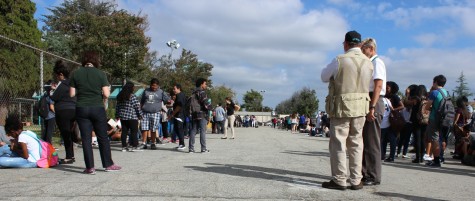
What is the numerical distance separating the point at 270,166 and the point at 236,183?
78.6 inches

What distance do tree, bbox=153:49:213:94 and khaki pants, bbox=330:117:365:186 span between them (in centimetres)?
3338

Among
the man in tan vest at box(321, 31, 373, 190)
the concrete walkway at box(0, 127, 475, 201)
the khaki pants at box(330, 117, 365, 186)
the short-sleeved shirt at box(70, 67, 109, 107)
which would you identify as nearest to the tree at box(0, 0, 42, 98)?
the concrete walkway at box(0, 127, 475, 201)

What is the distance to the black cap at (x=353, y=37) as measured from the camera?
5.47m

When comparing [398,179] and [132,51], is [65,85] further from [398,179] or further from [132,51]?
[132,51]

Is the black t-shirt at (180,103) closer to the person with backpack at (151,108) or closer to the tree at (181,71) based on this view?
the person with backpack at (151,108)

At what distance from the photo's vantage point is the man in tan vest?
5.20 metres

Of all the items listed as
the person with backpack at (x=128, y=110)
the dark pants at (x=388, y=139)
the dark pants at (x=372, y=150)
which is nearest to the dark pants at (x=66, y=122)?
the person with backpack at (x=128, y=110)

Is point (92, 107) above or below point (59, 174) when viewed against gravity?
above

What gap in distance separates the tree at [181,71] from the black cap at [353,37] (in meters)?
33.2

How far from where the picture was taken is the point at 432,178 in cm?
→ 681

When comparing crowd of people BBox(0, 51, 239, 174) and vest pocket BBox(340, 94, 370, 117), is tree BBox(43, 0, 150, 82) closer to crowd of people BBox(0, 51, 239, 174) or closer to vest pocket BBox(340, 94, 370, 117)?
crowd of people BBox(0, 51, 239, 174)

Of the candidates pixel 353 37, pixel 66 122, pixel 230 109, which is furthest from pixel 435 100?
pixel 230 109

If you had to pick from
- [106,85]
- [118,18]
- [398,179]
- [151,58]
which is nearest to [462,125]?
[398,179]

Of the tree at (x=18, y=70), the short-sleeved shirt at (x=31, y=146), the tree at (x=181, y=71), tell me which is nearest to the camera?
the short-sleeved shirt at (x=31, y=146)
